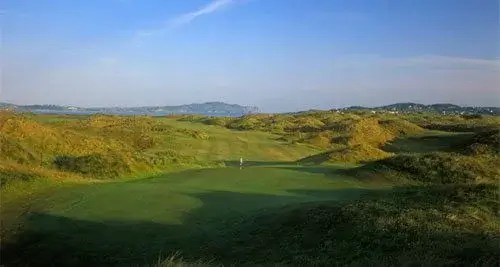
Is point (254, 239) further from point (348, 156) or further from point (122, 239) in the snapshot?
point (348, 156)

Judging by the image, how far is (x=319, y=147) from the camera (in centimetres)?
5456

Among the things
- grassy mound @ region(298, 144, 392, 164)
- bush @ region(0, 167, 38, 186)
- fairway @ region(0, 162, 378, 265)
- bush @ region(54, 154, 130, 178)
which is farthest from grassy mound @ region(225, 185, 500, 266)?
grassy mound @ region(298, 144, 392, 164)

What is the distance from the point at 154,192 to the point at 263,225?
6.81 metres

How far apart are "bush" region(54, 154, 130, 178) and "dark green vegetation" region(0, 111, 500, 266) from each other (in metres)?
0.06

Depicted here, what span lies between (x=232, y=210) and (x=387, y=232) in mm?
6120

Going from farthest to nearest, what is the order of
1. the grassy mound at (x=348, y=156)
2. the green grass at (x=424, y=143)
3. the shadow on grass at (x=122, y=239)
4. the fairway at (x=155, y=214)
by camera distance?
the green grass at (x=424, y=143) < the grassy mound at (x=348, y=156) < the fairway at (x=155, y=214) < the shadow on grass at (x=122, y=239)

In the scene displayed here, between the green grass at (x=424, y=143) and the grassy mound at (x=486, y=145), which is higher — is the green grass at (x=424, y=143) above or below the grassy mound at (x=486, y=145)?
below

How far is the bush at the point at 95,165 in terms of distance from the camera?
2722 centimetres

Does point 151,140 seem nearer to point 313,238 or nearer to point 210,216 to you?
point 210,216

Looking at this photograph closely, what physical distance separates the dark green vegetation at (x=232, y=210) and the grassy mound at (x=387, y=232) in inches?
1.5

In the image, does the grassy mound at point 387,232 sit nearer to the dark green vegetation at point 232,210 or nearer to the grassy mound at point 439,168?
the dark green vegetation at point 232,210

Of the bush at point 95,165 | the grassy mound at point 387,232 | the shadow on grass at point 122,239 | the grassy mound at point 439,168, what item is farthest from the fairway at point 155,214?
the bush at point 95,165

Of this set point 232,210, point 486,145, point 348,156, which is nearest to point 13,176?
point 232,210

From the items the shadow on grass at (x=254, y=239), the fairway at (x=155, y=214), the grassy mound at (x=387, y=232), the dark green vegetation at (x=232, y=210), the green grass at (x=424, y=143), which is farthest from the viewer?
the green grass at (x=424, y=143)
